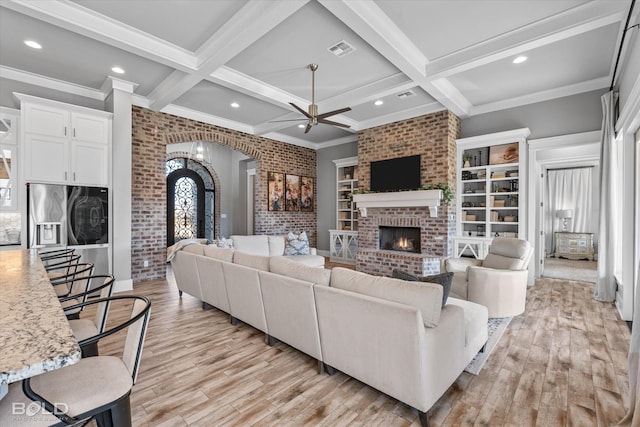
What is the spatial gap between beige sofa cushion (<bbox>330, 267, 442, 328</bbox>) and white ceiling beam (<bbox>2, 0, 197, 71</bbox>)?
3.38m

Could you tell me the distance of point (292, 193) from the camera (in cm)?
773

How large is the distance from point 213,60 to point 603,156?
5267 millimetres

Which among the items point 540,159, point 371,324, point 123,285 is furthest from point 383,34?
point 123,285

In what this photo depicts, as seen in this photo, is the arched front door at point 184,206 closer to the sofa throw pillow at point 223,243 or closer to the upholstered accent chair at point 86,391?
the sofa throw pillow at point 223,243

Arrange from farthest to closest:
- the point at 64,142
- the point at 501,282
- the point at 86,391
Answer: the point at 64,142 < the point at 501,282 < the point at 86,391

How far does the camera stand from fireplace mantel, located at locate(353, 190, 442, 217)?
5.35 m

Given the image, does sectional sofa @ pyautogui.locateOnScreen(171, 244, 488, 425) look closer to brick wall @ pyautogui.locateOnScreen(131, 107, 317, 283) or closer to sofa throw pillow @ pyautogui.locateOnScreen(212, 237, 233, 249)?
sofa throw pillow @ pyautogui.locateOnScreen(212, 237, 233, 249)

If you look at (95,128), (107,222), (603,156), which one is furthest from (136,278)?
(603,156)

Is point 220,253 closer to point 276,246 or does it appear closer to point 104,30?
point 276,246

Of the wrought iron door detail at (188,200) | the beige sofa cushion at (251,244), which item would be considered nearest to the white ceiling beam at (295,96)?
the beige sofa cushion at (251,244)

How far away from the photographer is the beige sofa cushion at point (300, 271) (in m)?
2.24

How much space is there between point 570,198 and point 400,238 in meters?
5.21

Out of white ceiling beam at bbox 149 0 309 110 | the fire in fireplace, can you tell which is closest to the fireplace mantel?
the fire in fireplace

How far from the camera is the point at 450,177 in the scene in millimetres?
5406
